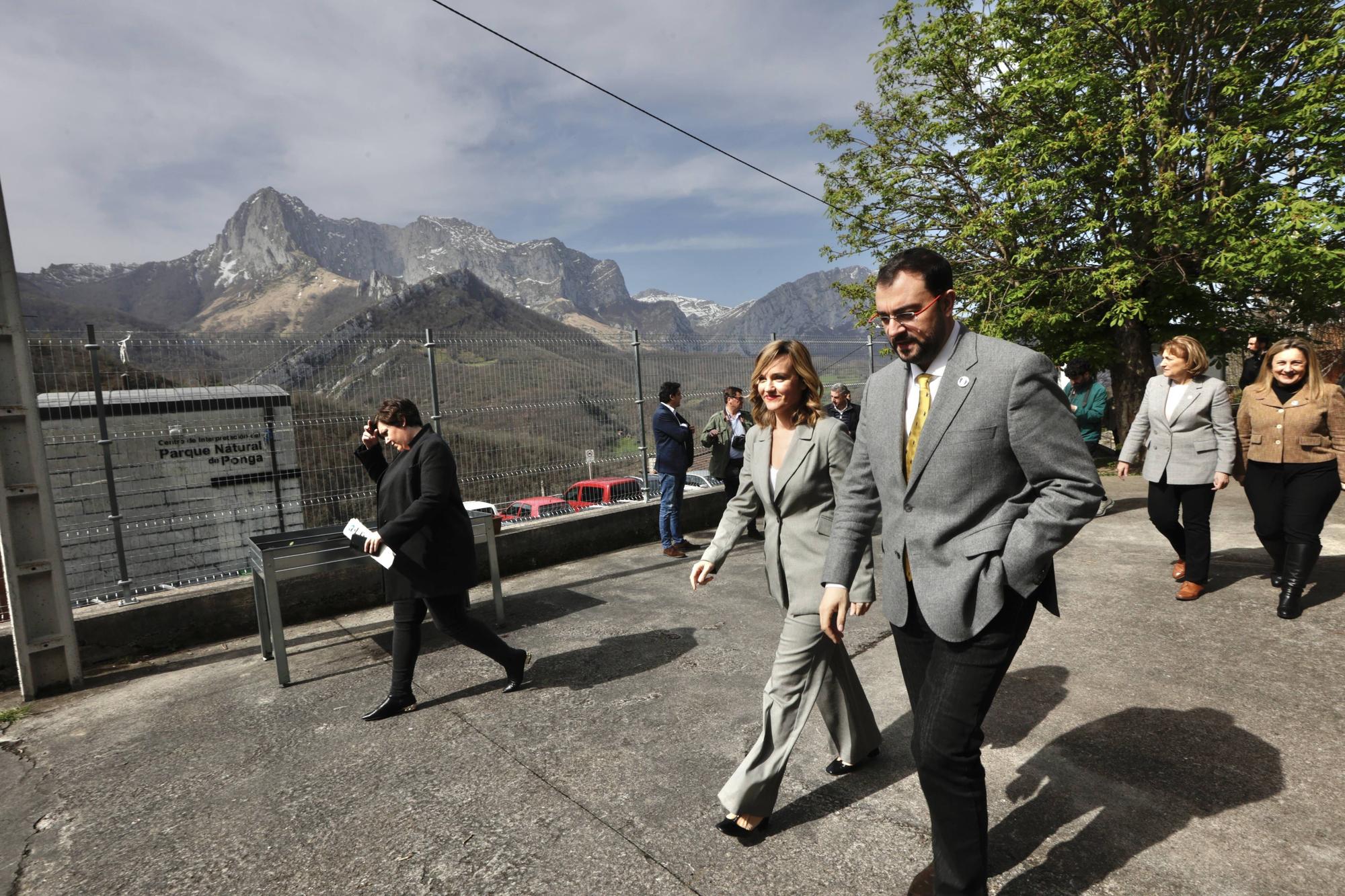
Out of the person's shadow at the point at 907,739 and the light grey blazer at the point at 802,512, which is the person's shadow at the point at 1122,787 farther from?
the light grey blazer at the point at 802,512

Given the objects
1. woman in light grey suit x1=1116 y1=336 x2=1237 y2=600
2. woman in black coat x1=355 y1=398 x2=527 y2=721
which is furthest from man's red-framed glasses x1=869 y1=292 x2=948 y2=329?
woman in light grey suit x1=1116 y1=336 x2=1237 y2=600

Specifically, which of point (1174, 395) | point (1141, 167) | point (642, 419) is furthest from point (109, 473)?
point (1141, 167)

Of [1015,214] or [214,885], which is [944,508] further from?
[1015,214]

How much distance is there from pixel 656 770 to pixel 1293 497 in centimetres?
441

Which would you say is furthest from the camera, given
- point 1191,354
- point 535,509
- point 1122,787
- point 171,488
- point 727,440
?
point 727,440

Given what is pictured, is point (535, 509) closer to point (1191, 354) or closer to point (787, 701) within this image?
point (787, 701)

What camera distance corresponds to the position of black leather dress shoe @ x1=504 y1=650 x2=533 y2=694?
433 centimetres

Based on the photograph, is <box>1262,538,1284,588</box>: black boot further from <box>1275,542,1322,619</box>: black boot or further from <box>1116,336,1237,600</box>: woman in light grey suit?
<box>1116,336,1237,600</box>: woman in light grey suit

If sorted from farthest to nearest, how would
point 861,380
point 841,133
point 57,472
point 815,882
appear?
point 841,133, point 861,380, point 57,472, point 815,882

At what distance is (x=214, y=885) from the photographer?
2.71 metres

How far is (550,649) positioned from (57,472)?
12.6 feet

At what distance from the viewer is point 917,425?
225 cm

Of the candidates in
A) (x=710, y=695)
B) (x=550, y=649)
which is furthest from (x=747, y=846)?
(x=550, y=649)

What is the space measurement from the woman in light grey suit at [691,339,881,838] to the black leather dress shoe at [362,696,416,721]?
211 cm
